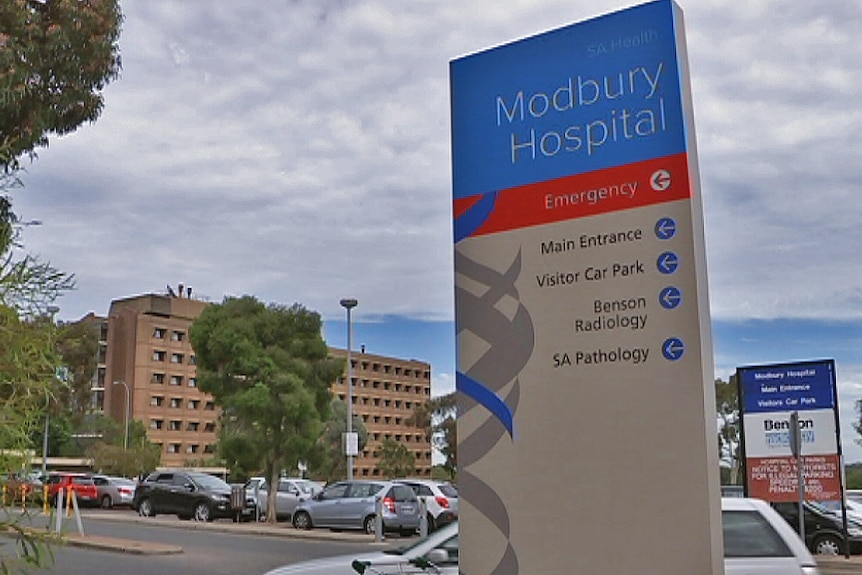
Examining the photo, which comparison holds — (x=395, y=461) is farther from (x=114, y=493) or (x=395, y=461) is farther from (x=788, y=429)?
(x=788, y=429)

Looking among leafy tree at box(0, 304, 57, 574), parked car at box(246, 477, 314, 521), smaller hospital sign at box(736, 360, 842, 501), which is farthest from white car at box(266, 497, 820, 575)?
parked car at box(246, 477, 314, 521)

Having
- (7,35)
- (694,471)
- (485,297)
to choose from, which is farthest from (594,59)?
(7,35)

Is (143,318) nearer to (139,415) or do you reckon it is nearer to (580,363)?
(139,415)

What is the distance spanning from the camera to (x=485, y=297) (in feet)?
16.3

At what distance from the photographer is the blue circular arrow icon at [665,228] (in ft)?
14.3

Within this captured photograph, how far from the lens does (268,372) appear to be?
28.5 m

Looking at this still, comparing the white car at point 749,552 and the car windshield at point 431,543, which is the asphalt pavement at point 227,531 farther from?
the white car at point 749,552

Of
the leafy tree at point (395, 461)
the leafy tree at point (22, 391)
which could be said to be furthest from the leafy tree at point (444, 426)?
the leafy tree at point (22, 391)

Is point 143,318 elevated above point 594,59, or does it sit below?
above

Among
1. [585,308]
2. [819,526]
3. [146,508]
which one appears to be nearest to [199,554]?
[819,526]

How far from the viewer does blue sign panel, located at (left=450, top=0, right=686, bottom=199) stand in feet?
14.6

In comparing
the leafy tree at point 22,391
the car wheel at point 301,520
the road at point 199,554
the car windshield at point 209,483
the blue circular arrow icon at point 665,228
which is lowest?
the road at point 199,554

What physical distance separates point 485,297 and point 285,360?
24.5 m

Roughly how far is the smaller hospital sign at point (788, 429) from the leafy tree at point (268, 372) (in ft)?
42.9
